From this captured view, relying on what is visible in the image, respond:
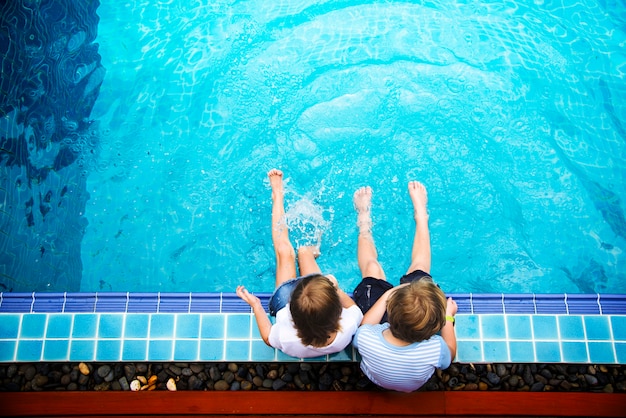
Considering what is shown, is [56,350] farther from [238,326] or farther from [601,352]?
[601,352]

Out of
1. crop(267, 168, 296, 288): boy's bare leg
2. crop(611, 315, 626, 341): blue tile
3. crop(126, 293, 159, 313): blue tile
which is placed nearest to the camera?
crop(611, 315, 626, 341): blue tile

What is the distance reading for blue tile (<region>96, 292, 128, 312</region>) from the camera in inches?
127

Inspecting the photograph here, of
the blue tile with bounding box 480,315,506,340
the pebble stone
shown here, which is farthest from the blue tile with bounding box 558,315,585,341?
the blue tile with bounding box 480,315,506,340

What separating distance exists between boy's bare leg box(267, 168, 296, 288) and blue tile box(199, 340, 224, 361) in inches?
20.6

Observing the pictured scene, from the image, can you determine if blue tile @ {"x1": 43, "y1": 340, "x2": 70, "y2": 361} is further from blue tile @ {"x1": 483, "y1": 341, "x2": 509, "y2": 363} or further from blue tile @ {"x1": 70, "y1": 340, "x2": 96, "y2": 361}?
blue tile @ {"x1": 483, "y1": 341, "x2": 509, "y2": 363}

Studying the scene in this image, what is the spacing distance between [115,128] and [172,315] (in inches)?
82.0

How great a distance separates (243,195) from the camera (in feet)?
13.9

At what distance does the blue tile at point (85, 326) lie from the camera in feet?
10.4

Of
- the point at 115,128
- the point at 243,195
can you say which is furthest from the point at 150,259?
the point at 115,128

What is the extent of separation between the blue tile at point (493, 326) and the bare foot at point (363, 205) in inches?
41.7

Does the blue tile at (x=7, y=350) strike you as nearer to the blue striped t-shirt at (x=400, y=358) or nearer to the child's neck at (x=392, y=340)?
the blue striped t-shirt at (x=400, y=358)

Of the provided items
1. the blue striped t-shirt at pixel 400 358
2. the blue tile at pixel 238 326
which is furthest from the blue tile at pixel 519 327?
the blue tile at pixel 238 326

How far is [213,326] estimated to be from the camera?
3.18m

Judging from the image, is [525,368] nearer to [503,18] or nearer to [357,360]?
[357,360]
